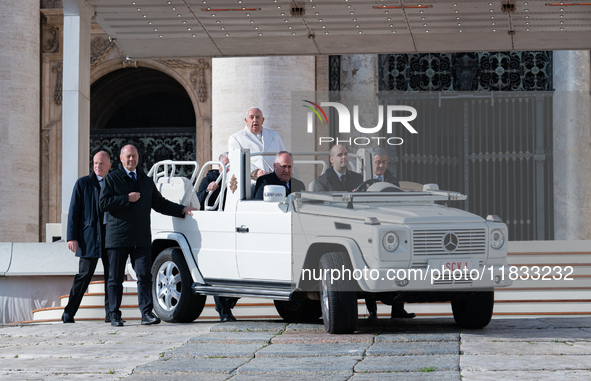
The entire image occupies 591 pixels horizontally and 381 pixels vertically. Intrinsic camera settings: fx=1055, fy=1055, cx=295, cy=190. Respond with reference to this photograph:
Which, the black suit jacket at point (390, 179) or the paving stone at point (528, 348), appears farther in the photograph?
the black suit jacket at point (390, 179)

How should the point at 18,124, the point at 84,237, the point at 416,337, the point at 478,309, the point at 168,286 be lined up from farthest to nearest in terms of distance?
the point at 18,124
the point at 84,237
the point at 168,286
the point at 478,309
the point at 416,337

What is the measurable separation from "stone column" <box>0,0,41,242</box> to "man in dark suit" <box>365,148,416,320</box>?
10577 millimetres

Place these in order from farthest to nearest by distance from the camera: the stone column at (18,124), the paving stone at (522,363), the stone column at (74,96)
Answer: the stone column at (18,124)
the stone column at (74,96)
the paving stone at (522,363)

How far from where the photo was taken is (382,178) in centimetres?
987

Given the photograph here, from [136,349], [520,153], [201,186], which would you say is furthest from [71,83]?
[520,153]

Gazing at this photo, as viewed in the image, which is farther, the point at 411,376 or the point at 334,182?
the point at 334,182

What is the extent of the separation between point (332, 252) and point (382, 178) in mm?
1188

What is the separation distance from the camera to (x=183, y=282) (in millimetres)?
10492

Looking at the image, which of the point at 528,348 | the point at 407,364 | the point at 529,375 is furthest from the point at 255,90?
the point at 529,375

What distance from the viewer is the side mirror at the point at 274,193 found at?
30.7 ft

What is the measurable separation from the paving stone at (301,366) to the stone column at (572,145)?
13.6m

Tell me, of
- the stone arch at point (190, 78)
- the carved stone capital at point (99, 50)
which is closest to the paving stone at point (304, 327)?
the stone arch at point (190, 78)

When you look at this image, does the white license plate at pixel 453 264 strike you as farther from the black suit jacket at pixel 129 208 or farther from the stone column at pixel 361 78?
the stone column at pixel 361 78

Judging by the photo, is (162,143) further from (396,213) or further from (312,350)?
(312,350)
